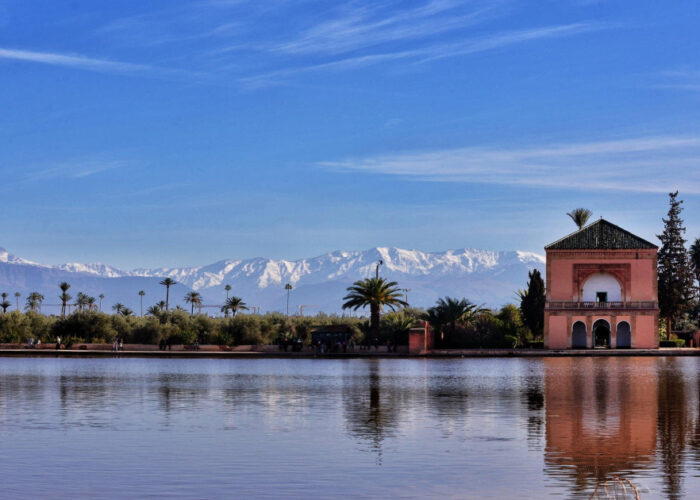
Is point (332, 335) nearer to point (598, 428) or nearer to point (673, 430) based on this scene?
point (598, 428)

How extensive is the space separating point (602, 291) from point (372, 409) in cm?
5318

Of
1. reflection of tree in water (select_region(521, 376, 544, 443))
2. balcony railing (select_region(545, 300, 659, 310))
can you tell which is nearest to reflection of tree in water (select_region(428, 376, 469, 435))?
reflection of tree in water (select_region(521, 376, 544, 443))

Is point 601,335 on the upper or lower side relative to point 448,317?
lower

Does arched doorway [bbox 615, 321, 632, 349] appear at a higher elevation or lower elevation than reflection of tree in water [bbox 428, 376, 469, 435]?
higher

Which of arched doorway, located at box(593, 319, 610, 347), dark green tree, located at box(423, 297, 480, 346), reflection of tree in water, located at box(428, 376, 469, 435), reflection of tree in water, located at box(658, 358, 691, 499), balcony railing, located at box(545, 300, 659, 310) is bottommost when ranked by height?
reflection of tree in water, located at box(658, 358, 691, 499)

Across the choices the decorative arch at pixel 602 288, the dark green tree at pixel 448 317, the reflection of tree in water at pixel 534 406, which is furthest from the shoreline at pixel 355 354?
the reflection of tree in water at pixel 534 406

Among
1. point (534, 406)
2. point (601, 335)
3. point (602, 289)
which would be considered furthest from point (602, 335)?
point (534, 406)

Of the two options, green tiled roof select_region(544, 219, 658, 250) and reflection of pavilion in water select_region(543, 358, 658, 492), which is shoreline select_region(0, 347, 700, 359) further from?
reflection of pavilion in water select_region(543, 358, 658, 492)

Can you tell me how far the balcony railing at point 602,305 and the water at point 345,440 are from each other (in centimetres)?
4069

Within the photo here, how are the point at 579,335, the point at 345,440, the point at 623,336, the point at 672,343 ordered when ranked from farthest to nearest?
the point at 672,343, the point at 579,335, the point at 623,336, the point at 345,440

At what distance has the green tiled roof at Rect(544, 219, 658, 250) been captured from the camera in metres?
73.8

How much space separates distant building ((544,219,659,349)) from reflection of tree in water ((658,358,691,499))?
3898 cm

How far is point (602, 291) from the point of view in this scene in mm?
74562

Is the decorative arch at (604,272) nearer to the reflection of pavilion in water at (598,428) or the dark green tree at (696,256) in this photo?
the dark green tree at (696,256)
